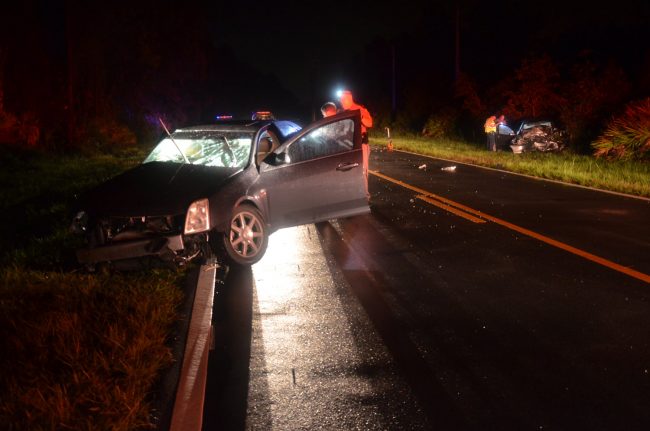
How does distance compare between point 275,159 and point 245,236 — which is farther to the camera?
point 275,159

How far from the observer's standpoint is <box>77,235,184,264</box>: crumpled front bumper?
7039mm

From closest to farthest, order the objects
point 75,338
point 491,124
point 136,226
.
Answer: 1. point 75,338
2. point 136,226
3. point 491,124

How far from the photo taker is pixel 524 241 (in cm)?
911

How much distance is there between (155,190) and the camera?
7.55 metres

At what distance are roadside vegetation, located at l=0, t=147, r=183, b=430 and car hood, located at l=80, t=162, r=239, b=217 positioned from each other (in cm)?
69

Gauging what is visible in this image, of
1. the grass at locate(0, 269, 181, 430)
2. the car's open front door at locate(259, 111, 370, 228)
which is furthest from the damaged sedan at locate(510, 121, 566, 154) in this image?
the grass at locate(0, 269, 181, 430)

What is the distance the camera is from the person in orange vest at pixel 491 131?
85.4 feet

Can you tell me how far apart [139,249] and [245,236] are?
1330mm

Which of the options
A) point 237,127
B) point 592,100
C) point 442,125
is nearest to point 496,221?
point 237,127

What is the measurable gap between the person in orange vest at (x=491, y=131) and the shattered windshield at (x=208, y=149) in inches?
732

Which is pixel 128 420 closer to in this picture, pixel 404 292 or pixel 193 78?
pixel 404 292

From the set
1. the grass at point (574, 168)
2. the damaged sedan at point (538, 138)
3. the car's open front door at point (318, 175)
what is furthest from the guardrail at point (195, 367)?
the damaged sedan at point (538, 138)

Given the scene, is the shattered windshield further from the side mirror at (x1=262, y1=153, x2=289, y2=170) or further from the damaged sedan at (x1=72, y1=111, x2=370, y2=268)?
the side mirror at (x1=262, y1=153, x2=289, y2=170)

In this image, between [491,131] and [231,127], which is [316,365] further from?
[491,131]
